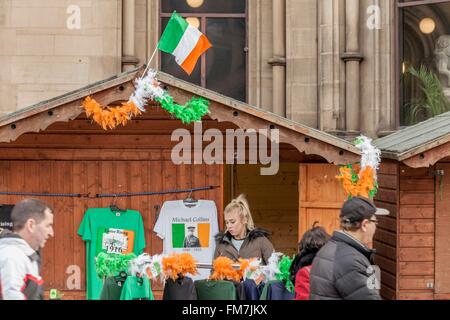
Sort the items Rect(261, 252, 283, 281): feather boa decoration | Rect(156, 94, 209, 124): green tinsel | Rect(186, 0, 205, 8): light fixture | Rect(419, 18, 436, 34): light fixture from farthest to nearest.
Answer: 1. Rect(186, 0, 205, 8): light fixture
2. Rect(419, 18, 436, 34): light fixture
3. Rect(156, 94, 209, 124): green tinsel
4. Rect(261, 252, 283, 281): feather boa decoration

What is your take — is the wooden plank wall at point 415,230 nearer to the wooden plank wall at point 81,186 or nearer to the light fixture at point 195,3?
the wooden plank wall at point 81,186

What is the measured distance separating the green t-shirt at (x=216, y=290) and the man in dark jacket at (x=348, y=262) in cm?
237

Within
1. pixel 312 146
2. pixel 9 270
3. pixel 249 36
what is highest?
pixel 249 36

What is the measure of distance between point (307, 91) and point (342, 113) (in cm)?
66

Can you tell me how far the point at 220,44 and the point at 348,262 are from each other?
8.82 meters

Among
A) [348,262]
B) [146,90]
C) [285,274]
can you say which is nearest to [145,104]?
[146,90]

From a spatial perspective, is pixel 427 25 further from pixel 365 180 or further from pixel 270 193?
pixel 365 180

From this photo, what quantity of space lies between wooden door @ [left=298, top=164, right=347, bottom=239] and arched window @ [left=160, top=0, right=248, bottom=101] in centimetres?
367

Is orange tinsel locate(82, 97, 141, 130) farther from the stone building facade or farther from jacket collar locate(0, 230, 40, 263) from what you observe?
the stone building facade

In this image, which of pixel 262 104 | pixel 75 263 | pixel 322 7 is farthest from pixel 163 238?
pixel 322 7

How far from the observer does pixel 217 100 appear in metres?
9.17

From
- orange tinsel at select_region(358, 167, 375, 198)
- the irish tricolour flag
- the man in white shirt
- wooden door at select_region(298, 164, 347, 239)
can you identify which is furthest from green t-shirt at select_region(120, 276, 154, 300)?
the irish tricolour flag

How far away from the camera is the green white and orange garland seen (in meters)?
9.03
